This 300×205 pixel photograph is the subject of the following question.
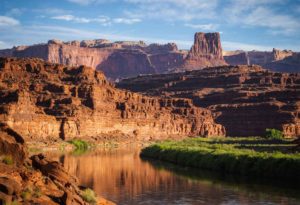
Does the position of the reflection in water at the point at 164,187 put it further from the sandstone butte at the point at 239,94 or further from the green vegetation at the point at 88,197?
the sandstone butte at the point at 239,94

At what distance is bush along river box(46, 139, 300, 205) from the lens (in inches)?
1332

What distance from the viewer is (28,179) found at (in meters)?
21.8

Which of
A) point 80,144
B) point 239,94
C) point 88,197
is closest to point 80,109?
point 80,144

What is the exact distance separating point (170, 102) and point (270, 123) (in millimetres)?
26504

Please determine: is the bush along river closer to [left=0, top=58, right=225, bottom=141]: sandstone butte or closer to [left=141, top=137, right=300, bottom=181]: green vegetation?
[left=141, top=137, right=300, bottom=181]: green vegetation

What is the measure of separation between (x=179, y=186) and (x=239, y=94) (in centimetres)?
11097

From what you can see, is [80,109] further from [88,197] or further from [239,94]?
[88,197]

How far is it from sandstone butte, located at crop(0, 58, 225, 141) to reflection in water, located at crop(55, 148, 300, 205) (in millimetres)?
36217

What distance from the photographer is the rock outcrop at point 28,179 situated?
19891 mm

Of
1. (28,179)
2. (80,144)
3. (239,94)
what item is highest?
(239,94)

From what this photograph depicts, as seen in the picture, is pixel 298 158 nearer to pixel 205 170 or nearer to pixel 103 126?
pixel 205 170

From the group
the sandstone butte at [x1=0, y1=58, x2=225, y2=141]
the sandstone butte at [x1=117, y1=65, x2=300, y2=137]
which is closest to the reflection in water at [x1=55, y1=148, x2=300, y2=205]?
the sandstone butte at [x1=0, y1=58, x2=225, y2=141]

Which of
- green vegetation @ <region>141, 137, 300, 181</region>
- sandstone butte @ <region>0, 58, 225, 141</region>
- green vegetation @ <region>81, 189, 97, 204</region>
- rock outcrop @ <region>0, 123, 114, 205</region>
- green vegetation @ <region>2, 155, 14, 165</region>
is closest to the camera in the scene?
rock outcrop @ <region>0, 123, 114, 205</region>

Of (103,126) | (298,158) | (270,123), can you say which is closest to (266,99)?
(270,123)
